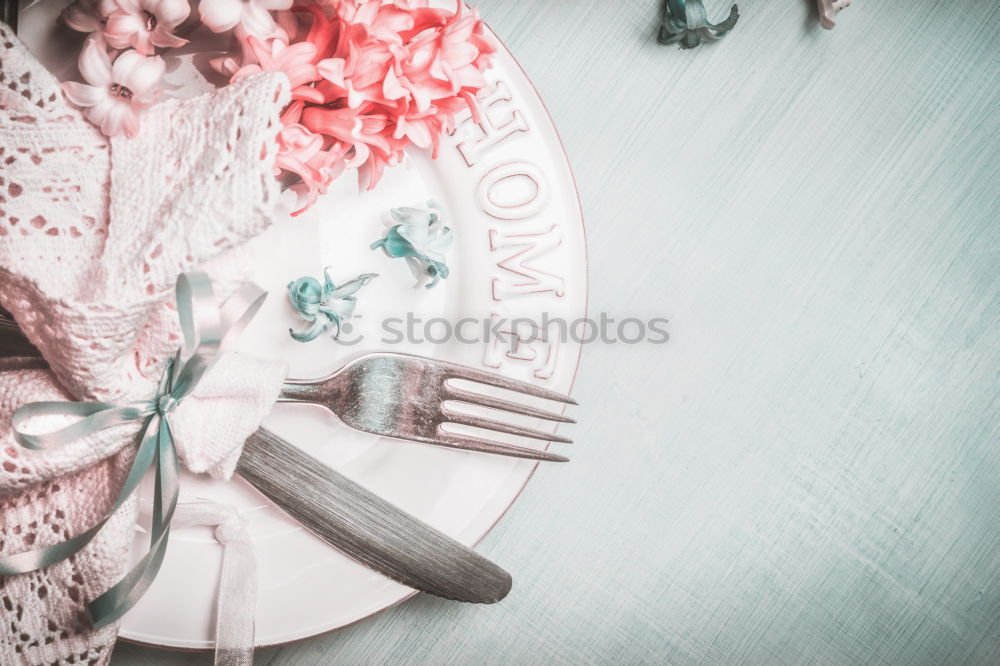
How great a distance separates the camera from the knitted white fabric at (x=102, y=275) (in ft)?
1.27

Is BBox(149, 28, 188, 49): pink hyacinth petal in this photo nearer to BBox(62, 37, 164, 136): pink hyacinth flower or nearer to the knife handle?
BBox(62, 37, 164, 136): pink hyacinth flower

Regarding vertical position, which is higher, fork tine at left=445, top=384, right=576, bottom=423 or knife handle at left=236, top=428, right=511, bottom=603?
fork tine at left=445, top=384, right=576, bottom=423

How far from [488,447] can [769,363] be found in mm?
291

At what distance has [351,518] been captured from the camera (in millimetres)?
529

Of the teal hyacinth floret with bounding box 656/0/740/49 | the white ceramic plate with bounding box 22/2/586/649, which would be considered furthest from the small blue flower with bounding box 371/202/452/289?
the teal hyacinth floret with bounding box 656/0/740/49

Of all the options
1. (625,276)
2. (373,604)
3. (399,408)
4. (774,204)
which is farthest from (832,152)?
(373,604)

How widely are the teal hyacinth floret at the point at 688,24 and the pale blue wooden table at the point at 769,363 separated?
0.01 m

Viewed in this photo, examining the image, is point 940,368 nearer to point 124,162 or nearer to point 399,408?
point 399,408

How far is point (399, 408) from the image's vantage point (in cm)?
52

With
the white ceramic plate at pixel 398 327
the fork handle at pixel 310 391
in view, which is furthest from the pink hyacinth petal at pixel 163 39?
the fork handle at pixel 310 391

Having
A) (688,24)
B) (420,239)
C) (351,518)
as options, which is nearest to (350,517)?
(351,518)

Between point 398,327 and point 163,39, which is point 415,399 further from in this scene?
point 163,39

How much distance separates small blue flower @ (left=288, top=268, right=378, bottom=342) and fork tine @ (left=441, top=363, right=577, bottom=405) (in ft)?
0.31

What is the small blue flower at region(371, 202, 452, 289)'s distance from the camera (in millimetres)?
503
